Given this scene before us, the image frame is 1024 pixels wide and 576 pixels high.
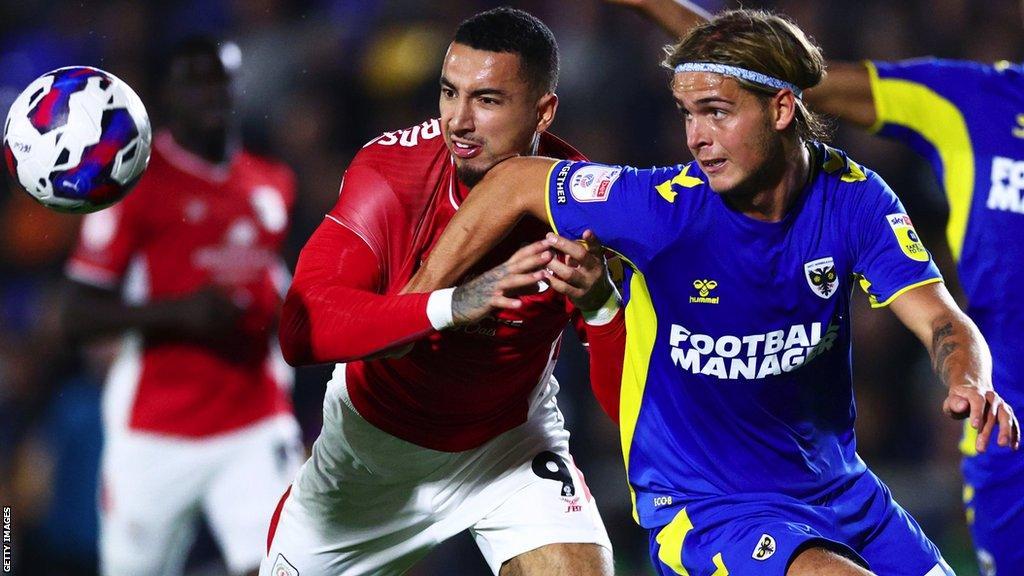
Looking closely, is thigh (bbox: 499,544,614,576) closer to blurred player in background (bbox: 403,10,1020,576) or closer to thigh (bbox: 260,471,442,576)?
thigh (bbox: 260,471,442,576)

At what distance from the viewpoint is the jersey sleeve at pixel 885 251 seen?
3.54 metres

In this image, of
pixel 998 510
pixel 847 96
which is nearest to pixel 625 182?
pixel 847 96

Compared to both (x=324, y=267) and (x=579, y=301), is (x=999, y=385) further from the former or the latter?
(x=324, y=267)

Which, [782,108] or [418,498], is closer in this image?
[782,108]

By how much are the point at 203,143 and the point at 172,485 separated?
1.68 meters

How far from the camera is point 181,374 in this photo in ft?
20.8

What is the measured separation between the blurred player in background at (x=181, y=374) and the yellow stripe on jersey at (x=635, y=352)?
279 cm

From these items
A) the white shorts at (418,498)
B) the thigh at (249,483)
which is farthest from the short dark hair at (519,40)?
the thigh at (249,483)

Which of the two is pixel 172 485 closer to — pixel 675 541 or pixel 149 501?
pixel 149 501

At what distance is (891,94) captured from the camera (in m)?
4.93

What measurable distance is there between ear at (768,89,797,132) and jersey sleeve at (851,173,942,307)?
0.29 meters

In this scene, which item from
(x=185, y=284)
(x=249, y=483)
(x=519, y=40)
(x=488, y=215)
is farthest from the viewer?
(x=185, y=284)

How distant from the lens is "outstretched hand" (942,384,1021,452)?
310 cm

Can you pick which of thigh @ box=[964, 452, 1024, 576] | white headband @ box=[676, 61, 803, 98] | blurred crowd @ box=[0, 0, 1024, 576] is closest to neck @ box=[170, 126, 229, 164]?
blurred crowd @ box=[0, 0, 1024, 576]
